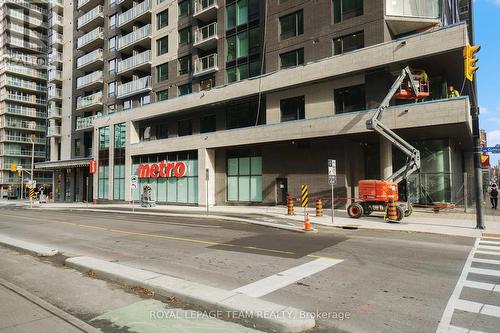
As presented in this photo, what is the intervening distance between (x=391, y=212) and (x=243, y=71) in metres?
19.7

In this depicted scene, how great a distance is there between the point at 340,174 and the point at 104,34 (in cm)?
3976

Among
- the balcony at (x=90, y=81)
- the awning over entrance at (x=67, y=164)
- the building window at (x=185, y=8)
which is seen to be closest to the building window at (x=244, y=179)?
the building window at (x=185, y=8)

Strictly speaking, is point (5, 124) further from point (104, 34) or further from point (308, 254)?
point (308, 254)

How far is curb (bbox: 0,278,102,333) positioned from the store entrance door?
23021 millimetres

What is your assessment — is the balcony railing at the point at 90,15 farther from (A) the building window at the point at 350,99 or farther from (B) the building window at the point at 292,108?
(A) the building window at the point at 350,99

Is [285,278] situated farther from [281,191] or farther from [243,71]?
[243,71]

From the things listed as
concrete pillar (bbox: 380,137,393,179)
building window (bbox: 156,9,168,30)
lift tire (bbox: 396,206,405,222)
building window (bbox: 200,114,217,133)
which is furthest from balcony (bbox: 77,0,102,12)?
lift tire (bbox: 396,206,405,222)

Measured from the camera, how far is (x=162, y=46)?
1602 inches

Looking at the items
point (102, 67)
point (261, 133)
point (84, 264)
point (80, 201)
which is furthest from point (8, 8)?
point (84, 264)

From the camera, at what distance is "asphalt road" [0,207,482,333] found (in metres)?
5.63

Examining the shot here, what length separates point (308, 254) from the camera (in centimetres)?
998

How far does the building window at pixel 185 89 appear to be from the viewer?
3716 centimetres

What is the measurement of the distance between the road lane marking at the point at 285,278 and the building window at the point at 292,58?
21766 millimetres

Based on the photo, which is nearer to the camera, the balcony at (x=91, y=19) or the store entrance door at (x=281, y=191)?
the store entrance door at (x=281, y=191)
